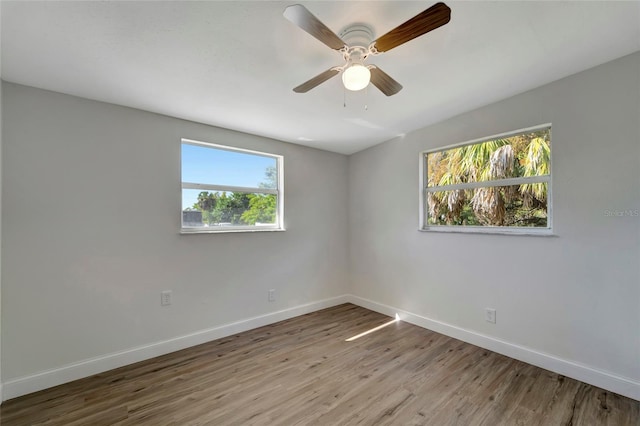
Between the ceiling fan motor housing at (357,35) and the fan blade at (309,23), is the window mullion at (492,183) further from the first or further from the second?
the fan blade at (309,23)

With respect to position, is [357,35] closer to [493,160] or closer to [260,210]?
[493,160]

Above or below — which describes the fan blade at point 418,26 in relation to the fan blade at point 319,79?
above

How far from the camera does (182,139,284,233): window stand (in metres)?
2.78

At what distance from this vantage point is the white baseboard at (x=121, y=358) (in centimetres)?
194

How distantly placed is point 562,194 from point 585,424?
1.58m

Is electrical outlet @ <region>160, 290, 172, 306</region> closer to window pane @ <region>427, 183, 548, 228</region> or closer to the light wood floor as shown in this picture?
the light wood floor

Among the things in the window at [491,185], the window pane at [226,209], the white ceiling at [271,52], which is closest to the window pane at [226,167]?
the window pane at [226,209]

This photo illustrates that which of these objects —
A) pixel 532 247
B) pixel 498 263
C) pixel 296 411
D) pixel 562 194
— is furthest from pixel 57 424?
pixel 562 194

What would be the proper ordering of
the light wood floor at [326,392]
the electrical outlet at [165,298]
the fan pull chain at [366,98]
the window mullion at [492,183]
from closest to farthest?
1. the light wood floor at [326,392]
2. the fan pull chain at [366,98]
3. the window mullion at [492,183]
4. the electrical outlet at [165,298]

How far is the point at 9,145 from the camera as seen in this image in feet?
6.32

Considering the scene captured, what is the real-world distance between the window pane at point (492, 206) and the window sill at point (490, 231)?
6cm

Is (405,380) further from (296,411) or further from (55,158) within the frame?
(55,158)

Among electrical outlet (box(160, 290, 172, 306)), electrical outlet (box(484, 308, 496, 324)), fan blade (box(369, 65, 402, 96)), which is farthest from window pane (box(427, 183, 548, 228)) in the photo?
electrical outlet (box(160, 290, 172, 306))

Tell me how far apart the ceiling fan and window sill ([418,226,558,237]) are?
5.63 feet
